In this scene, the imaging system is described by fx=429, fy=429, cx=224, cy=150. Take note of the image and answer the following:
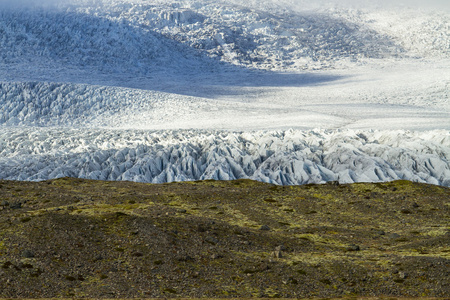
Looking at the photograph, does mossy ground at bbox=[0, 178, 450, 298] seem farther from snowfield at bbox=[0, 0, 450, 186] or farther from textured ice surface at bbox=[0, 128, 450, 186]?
snowfield at bbox=[0, 0, 450, 186]

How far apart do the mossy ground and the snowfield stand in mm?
8305

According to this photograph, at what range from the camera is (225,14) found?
11262 cm

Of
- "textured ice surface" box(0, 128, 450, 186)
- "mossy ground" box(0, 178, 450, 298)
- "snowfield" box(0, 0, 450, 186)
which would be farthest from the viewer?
"snowfield" box(0, 0, 450, 186)

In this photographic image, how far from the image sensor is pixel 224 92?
69500 mm

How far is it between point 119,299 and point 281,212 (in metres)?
9.27

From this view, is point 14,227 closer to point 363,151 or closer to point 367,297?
point 367,297

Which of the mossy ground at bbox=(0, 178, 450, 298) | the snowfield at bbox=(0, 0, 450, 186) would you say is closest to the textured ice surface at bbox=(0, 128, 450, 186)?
the snowfield at bbox=(0, 0, 450, 186)

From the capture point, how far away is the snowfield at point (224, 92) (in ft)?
93.4

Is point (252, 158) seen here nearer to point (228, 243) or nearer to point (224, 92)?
point (228, 243)

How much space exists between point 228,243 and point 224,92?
57896 mm

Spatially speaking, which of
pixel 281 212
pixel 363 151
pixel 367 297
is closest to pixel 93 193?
pixel 281 212

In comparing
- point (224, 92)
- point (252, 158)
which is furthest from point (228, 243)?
point (224, 92)

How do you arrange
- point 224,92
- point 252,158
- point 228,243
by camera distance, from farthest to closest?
point 224,92 < point 252,158 < point 228,243

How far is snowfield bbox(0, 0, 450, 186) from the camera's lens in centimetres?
2845
